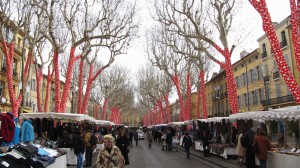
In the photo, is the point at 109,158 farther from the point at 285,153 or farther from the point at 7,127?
the point at 285,153

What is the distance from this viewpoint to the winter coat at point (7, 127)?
8898mm

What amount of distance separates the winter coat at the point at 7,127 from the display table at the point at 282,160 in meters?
9.13

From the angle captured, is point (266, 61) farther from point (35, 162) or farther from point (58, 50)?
point (35, 162)

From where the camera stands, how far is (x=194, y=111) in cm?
8231

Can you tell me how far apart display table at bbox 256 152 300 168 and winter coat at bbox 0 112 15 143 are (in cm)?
913

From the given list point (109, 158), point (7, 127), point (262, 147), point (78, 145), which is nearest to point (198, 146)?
point (262, 147)

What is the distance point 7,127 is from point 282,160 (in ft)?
30.5

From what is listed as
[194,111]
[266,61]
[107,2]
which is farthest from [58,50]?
[194,111]

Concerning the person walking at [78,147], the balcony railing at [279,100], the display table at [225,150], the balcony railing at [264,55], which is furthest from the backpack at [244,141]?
the balcony railing at [264,55]

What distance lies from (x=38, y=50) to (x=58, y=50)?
633 cm

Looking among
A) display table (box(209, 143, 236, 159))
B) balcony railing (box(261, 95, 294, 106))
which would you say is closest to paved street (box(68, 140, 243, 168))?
display table (box(209, 143, 236, 159))

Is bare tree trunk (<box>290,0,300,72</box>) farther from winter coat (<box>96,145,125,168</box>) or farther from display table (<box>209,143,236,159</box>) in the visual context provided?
winter coat (<box>96,145,125,168</box>)

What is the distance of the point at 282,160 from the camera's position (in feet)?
32.9

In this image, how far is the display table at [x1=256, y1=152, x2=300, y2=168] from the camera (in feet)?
30.1
